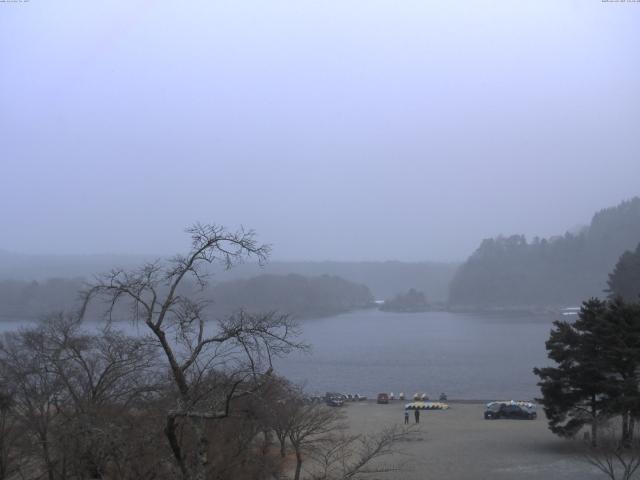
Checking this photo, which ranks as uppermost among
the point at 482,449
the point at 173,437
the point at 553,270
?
the point at 553,270

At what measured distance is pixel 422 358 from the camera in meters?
42.8

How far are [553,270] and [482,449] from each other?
295 feet

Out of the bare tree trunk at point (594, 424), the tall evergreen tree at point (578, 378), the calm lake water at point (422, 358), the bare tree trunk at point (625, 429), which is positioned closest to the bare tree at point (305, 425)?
the bare tree trunk at point (594, 424)

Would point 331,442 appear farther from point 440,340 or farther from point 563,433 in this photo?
point 440,340

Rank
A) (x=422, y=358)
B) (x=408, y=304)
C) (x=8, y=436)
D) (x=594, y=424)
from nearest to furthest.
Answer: (x=8, y=436) → (x=594, y=424) → (x=422, y=358) → (x=408, y=304)

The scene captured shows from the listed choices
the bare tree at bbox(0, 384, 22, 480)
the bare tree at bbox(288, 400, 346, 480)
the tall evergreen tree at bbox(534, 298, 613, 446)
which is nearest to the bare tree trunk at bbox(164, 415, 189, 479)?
the bare tree at bbox(0, 384, 22, 480)

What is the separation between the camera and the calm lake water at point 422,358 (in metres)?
30.6

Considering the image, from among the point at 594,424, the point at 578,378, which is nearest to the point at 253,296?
the point at 578,378

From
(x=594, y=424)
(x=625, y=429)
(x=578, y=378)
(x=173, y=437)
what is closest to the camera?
(x=173, y=437)

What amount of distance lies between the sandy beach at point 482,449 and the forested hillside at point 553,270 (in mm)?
78368

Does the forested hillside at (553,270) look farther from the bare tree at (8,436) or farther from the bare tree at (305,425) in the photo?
the bare tree at (8,436)

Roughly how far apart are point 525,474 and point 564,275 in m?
90.5

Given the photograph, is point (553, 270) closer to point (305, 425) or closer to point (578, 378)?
point (578, 378)

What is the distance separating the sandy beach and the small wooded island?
74.5 metres
